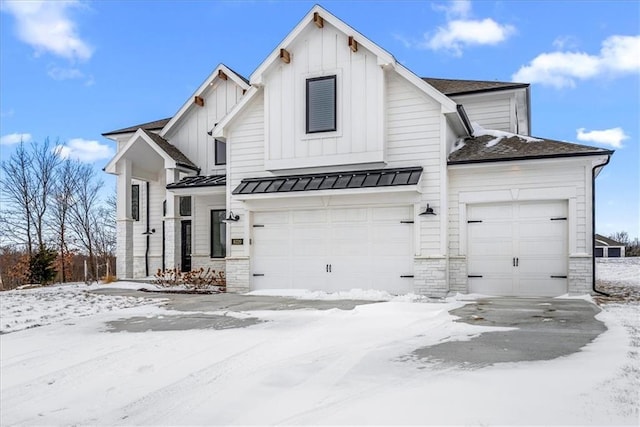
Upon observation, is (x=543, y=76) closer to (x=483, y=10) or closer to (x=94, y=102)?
(x=483, y=10)

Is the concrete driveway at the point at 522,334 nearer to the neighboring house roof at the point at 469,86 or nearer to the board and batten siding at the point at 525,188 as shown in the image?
the board and batten siding at the point at 525,188

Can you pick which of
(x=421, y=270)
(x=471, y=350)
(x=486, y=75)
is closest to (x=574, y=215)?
(x=421, y=270)

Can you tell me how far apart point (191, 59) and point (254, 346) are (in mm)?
19599

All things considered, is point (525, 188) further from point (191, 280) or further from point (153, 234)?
point (153, 234)

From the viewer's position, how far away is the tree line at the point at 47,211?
92.5 ft

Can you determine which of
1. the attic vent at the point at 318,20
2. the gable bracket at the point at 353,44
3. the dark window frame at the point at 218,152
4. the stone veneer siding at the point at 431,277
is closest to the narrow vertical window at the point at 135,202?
the dark window frame at the point at 218,152

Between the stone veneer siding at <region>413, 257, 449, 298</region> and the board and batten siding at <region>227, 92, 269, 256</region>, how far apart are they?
4824mm

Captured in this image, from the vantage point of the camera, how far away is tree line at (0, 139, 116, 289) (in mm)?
28188

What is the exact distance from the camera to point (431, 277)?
446 inches

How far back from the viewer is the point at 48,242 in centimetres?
2902

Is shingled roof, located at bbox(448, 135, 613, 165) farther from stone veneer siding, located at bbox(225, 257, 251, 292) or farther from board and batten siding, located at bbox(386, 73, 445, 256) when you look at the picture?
stone veneer siding, located at bbox(225, 257, 251, 292)

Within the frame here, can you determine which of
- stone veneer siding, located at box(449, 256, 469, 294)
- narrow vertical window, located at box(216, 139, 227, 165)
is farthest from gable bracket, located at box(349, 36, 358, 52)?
narrow vertical window, located at box(216, 139, 227, 165)

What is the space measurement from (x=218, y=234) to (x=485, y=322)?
11213 millimetres

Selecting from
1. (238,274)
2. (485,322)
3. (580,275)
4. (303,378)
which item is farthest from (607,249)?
(303,378)
